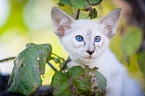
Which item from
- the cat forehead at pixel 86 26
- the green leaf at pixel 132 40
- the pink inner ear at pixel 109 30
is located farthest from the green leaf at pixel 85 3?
the green leaf at pixel 132 40

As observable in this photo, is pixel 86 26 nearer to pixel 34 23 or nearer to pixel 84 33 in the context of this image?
pixel 84 33

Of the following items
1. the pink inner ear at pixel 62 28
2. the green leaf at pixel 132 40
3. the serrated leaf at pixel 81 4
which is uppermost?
the serrated leaf at pixel 81 4

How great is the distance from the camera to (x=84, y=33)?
970 mm

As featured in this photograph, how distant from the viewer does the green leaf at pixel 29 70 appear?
74 centimetres

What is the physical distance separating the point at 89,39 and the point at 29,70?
15.1 inches

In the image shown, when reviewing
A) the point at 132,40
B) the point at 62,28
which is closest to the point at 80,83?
the point at 62,28

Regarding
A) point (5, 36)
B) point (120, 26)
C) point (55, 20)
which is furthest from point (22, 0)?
point (55, 20)

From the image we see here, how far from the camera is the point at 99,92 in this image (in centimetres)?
79

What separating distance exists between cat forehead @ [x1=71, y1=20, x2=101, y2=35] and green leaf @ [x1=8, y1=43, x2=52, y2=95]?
9.7 inches

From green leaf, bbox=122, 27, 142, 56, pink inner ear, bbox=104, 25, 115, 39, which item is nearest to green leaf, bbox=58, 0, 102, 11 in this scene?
pink inner ear, bbox=104, 25, 115, 39

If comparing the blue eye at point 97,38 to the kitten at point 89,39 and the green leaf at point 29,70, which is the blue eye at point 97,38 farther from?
the green leaf at point 29,70

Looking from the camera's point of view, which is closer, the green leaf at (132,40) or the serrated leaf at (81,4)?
the serrated leaf at (81,4)

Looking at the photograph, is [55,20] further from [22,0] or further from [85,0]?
[22,0]

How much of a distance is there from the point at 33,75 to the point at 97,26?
51 centimetres
